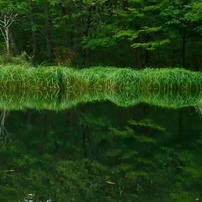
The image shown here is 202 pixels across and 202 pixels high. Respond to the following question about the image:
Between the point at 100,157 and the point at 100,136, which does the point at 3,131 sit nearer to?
the point at 100,136

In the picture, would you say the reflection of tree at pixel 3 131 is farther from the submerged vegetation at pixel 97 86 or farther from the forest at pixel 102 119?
the submerged vegetation at pixel 97 86

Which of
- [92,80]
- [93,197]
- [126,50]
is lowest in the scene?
[93,197]

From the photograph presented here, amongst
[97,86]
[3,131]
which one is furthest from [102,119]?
[97,86]

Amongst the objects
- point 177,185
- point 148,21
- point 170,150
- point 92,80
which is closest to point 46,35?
point 148,21

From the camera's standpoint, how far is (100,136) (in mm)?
7203

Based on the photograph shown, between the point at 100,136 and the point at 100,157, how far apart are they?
1.54 m

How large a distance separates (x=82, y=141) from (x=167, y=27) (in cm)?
1272

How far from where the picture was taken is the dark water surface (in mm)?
4055

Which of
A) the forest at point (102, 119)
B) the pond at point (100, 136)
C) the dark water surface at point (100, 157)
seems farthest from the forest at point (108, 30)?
the dark water surface at point (100, 157)

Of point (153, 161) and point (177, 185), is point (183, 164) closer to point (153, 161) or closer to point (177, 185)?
point (153, 161)

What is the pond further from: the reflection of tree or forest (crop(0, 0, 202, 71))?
forest (crop(0, 0, 202, 71))

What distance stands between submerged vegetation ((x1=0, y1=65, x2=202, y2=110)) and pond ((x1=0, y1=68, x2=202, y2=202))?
0.03 metres

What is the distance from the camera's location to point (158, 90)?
46.2ft

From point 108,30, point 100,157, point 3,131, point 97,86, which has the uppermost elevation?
point 108,30
